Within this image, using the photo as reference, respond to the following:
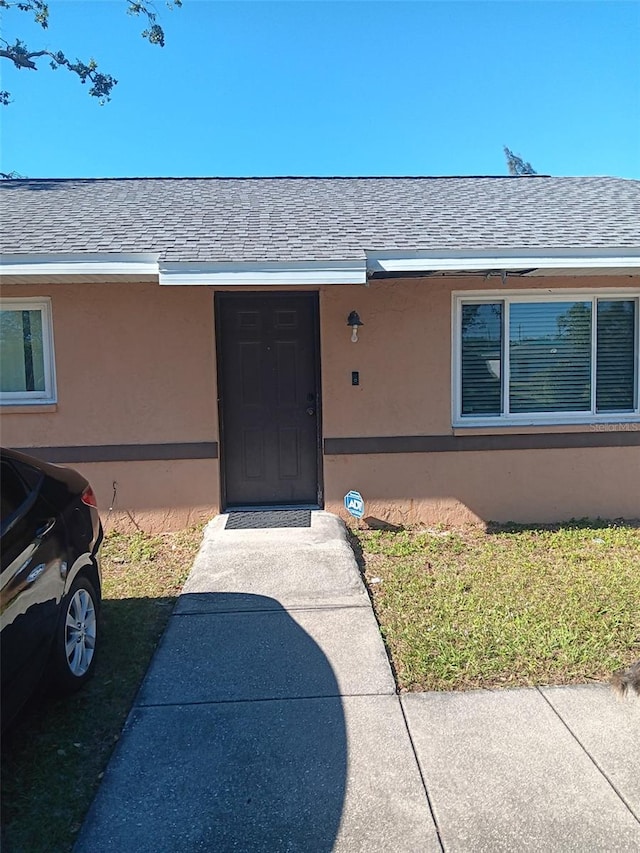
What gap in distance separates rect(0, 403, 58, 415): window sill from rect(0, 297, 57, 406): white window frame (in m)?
0.02

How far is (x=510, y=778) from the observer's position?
105 inches

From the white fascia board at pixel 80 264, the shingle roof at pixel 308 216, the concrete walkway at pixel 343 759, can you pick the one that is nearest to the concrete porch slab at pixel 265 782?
the concrete walkway at pixel 343 759

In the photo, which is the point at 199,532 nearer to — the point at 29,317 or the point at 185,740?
the point at 29,317

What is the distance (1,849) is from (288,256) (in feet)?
14.6

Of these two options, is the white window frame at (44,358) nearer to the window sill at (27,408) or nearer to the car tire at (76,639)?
the window sill at (27,408)

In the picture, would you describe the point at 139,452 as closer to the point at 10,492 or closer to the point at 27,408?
the point at 27,408

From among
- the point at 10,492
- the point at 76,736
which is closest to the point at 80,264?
the point at 10,492

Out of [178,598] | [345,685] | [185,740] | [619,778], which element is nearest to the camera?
[619,778]

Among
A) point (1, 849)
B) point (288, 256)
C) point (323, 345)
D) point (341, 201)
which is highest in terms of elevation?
point (341, 201)

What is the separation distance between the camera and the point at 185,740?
2998mm

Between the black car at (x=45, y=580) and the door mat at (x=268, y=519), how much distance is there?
238cm

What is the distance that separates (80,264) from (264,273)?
1.72 meters

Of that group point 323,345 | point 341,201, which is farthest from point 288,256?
point 341,201

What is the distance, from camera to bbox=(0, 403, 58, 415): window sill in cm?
635
